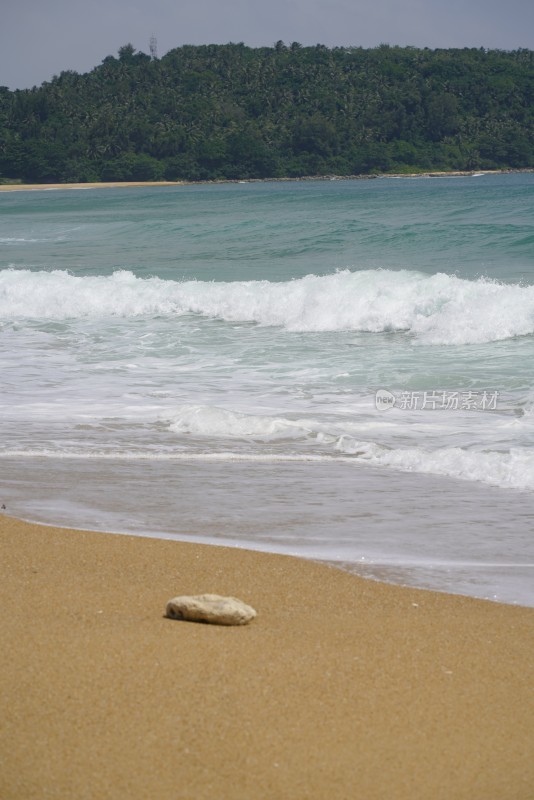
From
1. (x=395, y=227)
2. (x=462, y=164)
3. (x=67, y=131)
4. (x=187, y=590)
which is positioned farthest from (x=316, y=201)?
(x=67, y=131)

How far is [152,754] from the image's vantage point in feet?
10.3

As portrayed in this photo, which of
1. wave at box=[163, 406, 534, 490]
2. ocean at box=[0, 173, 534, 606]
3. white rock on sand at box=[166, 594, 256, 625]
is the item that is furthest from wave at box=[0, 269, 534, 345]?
white rock on sand at box=[166, 594, 256, 625]

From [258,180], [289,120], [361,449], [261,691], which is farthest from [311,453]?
[289,120]

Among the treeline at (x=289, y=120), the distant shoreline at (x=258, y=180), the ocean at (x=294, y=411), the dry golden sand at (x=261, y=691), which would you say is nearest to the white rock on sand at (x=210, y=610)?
the dry golden sand at (x=261, y=691)

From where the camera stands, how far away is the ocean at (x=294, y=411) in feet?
18.9

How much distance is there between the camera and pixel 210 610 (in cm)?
407

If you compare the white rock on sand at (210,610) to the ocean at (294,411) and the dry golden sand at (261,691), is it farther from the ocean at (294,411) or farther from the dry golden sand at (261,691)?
the ocean at (294,411)

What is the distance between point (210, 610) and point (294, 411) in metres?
5.14

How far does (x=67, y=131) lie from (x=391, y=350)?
5145 inches

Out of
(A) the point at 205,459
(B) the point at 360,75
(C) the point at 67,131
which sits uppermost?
(B) the point at 360,75

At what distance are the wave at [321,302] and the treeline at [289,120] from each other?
10669 centimetres

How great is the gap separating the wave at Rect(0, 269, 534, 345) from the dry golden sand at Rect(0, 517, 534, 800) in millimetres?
9769

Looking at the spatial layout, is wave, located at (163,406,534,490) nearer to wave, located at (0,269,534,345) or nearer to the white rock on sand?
the white rock on sand

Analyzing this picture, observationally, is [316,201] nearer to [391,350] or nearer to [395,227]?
[395,227]
